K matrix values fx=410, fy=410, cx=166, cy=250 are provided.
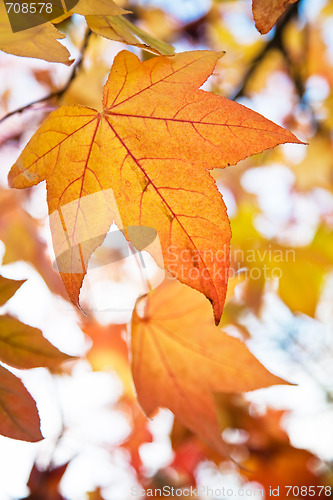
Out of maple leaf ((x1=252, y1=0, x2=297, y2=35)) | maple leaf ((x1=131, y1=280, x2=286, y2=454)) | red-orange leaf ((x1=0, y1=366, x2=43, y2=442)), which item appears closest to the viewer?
maple leaf ((x1=252, y1=0, x2=297, y2=35))

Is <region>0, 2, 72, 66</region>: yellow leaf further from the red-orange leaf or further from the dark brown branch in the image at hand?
the dark brown branch

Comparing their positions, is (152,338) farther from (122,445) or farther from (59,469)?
(122,445)

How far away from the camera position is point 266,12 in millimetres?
492

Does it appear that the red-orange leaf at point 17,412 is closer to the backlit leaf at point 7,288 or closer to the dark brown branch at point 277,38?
the backlit leaf at point 7,288

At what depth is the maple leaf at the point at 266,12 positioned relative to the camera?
49 centimetres

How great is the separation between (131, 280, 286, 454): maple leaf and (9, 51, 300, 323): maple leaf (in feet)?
1.38

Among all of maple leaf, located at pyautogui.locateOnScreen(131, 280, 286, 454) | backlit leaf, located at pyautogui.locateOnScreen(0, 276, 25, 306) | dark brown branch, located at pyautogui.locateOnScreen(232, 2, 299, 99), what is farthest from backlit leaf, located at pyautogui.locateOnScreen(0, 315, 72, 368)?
dark brown branch, located at pyautogui.locateOnScreen(232, 2, 299, 99)

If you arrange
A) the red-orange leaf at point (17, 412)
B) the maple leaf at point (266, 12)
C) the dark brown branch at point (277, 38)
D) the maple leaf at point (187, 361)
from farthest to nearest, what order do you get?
the dark brown branch at point (277, 38)
the maple leaf at point (187, 361)
the red-orange leaf at point (17, 412)
the maple leaf at point (266, 12)

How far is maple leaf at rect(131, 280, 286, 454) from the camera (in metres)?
0.89

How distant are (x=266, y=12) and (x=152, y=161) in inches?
9.4

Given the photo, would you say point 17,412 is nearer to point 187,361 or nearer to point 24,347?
point 24,347

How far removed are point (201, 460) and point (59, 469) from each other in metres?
1.41

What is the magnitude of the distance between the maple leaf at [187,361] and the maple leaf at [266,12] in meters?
0.63

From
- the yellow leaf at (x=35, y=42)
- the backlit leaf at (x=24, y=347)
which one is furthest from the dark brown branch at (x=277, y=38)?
the backlit leaf at (x=24, y=347)
